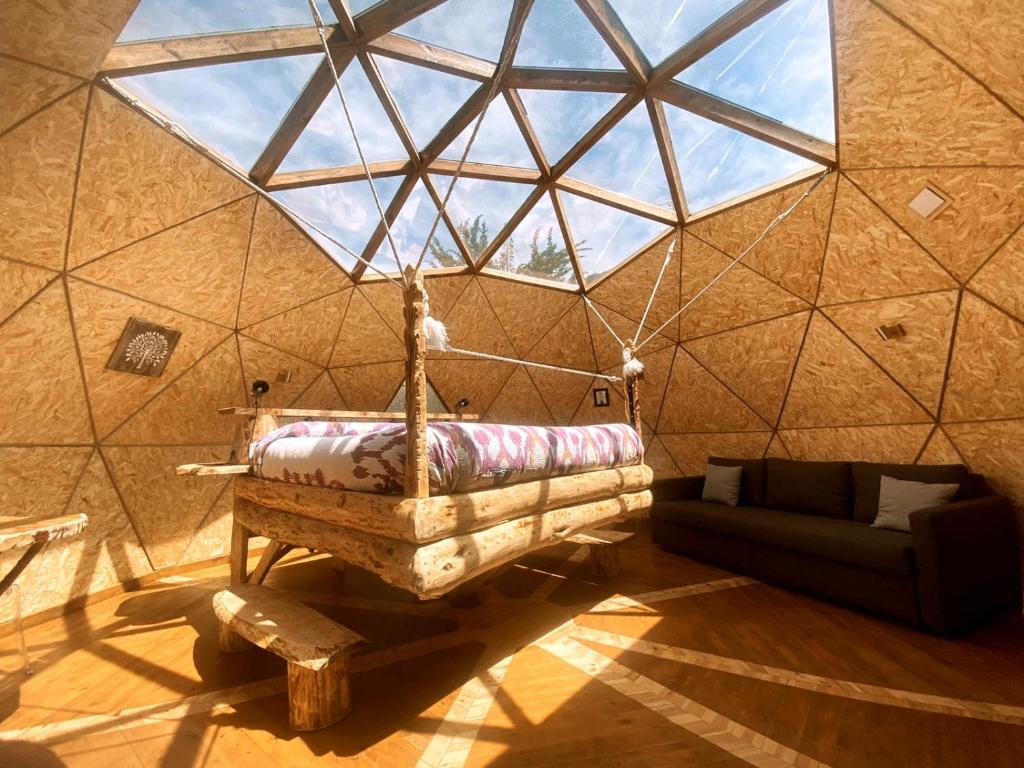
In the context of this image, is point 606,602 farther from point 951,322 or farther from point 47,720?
point 951,322

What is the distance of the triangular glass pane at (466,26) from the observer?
135 inches

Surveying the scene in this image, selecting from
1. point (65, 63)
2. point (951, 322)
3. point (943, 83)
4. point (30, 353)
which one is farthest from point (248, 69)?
point (951, 322)

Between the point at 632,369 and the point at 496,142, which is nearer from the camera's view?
the point at 632,369

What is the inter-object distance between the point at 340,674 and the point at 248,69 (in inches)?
172

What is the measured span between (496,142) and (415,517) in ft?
14.5

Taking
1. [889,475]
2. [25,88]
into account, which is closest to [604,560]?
[889,475]

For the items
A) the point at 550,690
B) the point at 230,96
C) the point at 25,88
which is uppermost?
the point at 230,96

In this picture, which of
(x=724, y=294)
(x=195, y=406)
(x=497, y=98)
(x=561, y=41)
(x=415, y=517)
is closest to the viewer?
→ (x=415, y=517)

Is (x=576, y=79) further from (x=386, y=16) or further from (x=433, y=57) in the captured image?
(x=386, y=16)

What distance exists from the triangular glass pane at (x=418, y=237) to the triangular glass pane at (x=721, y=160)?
9.63 feet

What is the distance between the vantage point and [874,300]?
4.27 meters

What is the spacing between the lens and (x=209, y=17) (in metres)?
3.01

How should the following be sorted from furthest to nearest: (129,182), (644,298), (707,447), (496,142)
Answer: (707,447) → (644,298) → (496,142) → (129,182)

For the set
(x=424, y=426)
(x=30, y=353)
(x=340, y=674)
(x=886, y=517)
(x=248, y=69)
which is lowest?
(x=340, y=674)
